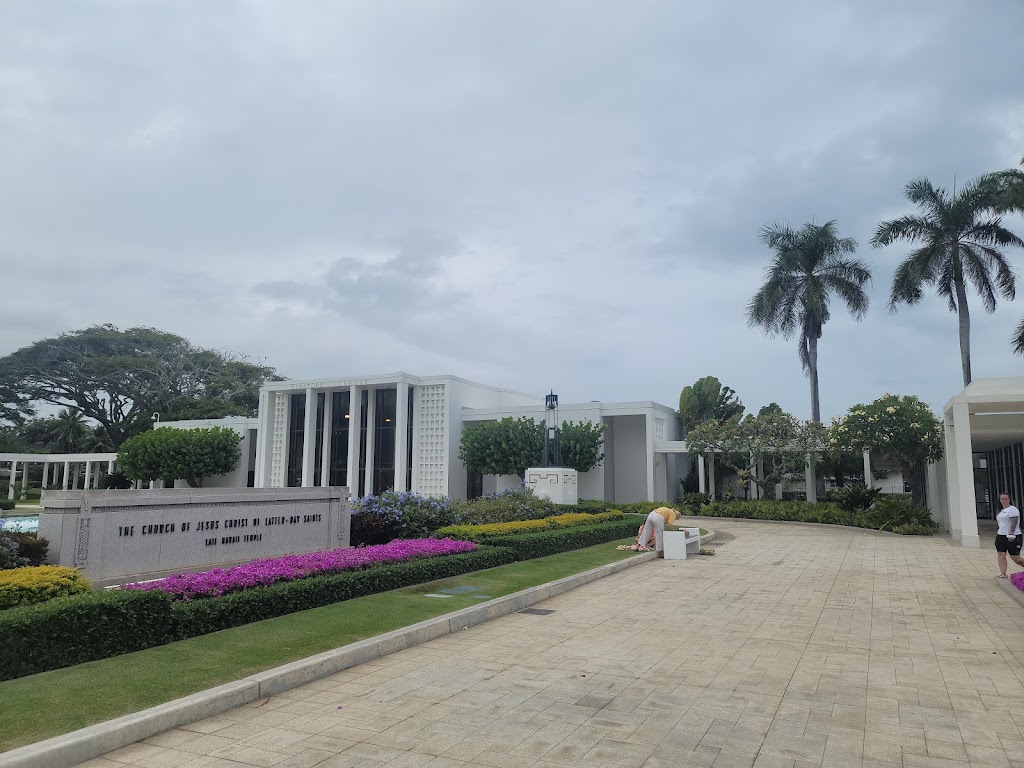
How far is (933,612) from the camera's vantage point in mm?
9711

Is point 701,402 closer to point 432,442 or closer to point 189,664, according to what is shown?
point 432,442

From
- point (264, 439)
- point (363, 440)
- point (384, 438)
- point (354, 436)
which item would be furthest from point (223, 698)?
point (264, 439)

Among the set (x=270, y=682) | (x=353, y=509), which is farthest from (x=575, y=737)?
(x=353, y=509)

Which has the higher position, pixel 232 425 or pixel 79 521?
pixel 232 425

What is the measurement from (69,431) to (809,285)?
180ft

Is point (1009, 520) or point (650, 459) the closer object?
point (1009, 520)

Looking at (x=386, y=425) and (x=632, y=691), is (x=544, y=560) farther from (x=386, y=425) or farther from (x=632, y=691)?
(x=386, y=425)

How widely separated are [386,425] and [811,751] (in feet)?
112

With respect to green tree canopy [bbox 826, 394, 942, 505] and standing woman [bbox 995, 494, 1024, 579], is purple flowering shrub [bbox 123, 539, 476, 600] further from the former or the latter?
green tree canopy [bbox 826, 394, 942, 505]

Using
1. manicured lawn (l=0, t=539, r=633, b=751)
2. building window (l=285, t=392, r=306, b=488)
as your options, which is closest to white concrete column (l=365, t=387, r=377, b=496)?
building window (l=285, t=392, r=306, b=488)

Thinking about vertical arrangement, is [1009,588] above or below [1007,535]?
below

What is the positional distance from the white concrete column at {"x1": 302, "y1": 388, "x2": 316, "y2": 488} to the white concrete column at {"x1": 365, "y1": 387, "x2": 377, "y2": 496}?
3.39 metres

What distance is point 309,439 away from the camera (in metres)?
38.3

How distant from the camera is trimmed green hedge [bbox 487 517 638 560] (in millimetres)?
14344
